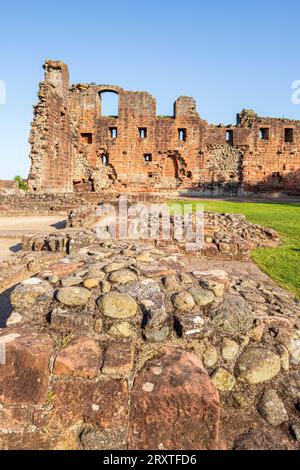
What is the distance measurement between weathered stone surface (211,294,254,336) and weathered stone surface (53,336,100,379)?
814 mm

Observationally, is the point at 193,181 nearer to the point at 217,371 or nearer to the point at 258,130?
the point at 258,130

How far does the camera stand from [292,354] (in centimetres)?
206

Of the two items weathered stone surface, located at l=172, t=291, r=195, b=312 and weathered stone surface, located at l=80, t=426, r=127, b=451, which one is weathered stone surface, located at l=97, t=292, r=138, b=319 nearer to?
weathered stone surface, located at l=172, t=291, r=195, b=312

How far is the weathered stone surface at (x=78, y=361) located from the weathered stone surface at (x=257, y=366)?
2.83 feet

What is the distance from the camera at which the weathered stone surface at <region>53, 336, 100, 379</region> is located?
1.75 metres

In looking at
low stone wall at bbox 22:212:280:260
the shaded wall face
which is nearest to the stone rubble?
low stone wall at bbox 22:212:280:260

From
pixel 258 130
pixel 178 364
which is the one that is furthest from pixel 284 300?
pixel 258 130

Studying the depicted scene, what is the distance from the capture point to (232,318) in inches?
83.3

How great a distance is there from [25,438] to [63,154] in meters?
19.1

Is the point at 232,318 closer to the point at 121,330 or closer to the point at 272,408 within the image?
the point at 272,408

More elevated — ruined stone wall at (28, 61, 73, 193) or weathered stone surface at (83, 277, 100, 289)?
ruined stone wall at (28, 61, 73, 193)

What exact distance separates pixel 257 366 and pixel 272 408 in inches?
9.0

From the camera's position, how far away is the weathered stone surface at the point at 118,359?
1.77 m

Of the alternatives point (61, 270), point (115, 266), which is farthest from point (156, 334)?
point (61, 270)
